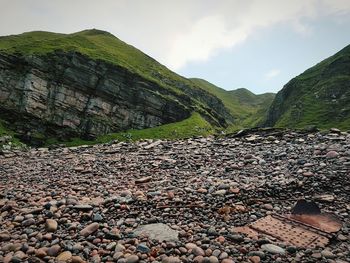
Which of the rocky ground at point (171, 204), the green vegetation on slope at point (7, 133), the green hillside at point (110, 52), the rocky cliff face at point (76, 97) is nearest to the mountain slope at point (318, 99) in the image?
the green hillside at point (110, 52)

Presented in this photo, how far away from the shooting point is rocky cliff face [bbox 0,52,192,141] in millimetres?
59594

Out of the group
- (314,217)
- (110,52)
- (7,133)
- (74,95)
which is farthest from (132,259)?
(110,52)

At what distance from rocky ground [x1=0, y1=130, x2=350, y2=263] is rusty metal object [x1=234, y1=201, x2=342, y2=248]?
277mm

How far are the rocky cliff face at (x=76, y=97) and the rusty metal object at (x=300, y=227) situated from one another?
55912 millimetres

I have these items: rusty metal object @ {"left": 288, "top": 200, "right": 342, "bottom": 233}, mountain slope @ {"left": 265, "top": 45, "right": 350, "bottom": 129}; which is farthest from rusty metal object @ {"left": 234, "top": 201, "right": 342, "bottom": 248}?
mountain slope @ {"left": 265, "top": 45, "right": 350, "bottom": 129}

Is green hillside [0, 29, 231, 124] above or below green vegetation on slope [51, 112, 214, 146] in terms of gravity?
above

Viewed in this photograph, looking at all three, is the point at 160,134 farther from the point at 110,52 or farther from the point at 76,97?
the point at 110,52

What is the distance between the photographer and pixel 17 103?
193 ft

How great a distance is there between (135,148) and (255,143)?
940 cm

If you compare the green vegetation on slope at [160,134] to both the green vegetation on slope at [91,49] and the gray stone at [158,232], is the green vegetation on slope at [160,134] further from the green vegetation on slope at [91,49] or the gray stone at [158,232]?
the gray stone at [158,232]

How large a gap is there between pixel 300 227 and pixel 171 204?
4.20m

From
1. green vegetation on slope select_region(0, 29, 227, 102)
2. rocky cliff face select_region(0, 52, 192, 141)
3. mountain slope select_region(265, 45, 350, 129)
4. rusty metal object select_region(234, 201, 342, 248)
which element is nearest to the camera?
rusty metal object select_region(234, 201, 342, 248)

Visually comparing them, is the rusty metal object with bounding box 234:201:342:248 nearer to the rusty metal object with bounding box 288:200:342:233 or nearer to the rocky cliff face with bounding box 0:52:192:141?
the rusty metal object with bounding box 288:200:342:233

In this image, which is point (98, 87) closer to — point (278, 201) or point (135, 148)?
point (135, 148)
